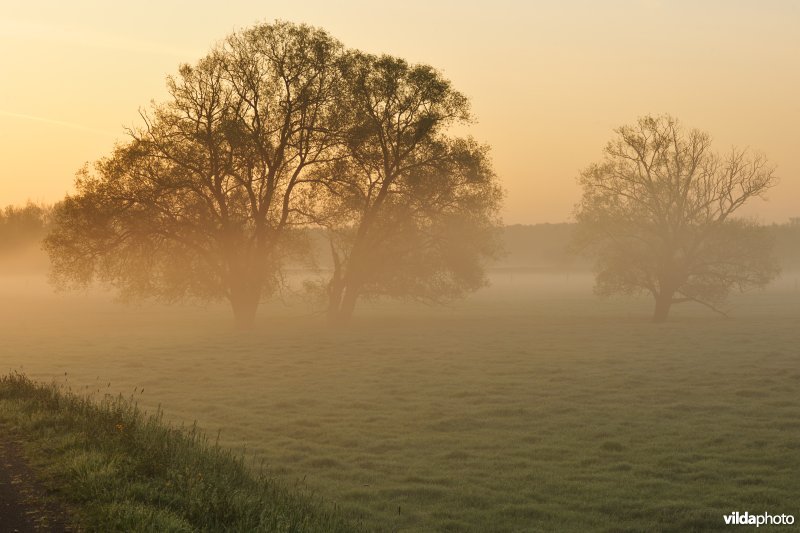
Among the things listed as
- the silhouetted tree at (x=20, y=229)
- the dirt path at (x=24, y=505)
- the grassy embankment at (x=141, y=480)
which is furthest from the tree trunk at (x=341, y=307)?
the silhouetted tree at (x=20, y=229)

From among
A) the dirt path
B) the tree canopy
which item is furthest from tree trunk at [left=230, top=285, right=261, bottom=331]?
the dirt path

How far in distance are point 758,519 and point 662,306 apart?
4749 centimetres

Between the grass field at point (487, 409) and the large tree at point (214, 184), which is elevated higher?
the large tree at point (214, 184)

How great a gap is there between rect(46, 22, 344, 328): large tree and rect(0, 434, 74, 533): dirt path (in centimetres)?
3656

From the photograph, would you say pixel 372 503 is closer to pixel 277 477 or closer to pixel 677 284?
pixel 277 477

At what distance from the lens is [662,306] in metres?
58.7

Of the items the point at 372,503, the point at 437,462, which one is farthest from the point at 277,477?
the point at 437,462

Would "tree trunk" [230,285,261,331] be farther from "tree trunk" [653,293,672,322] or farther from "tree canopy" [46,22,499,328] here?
"tree trunk" [653,293,672,322]

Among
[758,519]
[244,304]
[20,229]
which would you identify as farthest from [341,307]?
[20,229]

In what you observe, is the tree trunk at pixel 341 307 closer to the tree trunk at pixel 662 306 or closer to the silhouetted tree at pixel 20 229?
the tree trunk at pixel 662 306

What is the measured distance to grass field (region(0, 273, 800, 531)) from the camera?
1458cm

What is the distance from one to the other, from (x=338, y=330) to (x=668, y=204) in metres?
25.9

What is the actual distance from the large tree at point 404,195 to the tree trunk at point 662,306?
1374 cm

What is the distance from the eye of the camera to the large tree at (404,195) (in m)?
49.7
